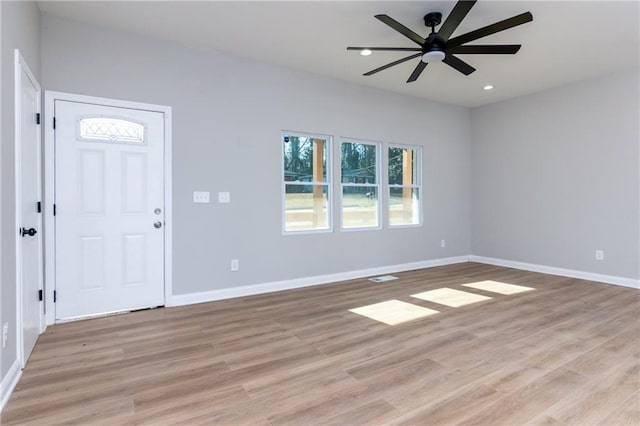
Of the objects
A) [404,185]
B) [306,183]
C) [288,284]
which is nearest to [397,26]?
[306,183]

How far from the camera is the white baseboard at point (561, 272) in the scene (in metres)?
4.61

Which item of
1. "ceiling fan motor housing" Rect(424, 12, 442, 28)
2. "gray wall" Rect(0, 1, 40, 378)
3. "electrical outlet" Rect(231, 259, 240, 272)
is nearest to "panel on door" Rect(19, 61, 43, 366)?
"gray wall" Rect(0, 1, 40, 378)

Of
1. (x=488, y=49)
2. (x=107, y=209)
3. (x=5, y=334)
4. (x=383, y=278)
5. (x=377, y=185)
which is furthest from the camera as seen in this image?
(x=377, y=185)

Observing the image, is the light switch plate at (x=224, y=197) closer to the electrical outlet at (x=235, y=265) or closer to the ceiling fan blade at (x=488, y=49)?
the electrical outlet at (x=235, y=265)

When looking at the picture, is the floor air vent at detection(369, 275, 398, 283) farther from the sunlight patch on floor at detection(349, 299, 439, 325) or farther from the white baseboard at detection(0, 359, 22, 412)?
the white baseboard at detection(0, 359, 22, 412)

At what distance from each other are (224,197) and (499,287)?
12.2 ft

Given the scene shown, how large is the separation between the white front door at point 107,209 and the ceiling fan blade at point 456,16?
294 cm

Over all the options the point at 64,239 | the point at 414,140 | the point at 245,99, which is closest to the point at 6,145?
the point at 64,239

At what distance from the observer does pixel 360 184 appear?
5.33m

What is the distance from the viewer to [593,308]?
3678 millimetres

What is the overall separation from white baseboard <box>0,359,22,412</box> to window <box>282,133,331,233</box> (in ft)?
9.55

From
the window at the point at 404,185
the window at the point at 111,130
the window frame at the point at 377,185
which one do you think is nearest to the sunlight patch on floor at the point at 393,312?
the window frame at the point at 377,185

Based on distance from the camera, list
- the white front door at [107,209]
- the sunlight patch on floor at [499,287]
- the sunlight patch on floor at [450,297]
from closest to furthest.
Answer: the white front door at [107,209] < the sunlight patch on floor at [450,297] < the sunlight patch on floor at [499,287]

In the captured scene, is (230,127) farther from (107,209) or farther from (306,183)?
(107,209)
